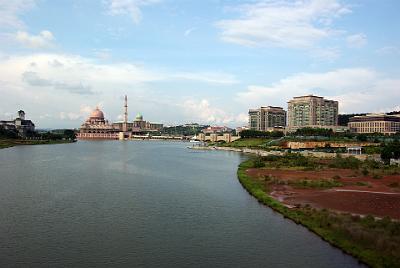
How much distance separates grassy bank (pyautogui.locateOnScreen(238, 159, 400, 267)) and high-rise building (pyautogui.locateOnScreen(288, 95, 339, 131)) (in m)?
148

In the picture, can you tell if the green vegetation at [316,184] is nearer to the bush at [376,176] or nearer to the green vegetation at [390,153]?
the bush at [376,176]

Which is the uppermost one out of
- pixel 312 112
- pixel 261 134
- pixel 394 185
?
pixel 312 112

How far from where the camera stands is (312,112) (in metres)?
173

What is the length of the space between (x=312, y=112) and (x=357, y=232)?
512 ft

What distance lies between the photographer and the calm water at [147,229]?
68.2 ft

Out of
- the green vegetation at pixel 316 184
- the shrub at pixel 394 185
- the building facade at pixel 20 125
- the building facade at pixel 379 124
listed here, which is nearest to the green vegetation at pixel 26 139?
the building facade at pixel 20 125

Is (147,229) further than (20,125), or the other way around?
(20,125)

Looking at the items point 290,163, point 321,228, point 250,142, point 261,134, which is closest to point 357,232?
point 321,228

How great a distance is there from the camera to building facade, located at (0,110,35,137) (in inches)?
5994

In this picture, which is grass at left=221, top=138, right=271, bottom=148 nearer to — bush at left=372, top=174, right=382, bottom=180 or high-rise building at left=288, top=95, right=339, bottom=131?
high-rise building at left=288, top=95, right=339, bottom=131

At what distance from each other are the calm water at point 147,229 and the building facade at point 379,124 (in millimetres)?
126663

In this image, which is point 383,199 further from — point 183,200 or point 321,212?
point 183,200

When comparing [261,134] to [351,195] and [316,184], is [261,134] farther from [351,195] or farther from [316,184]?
[351,195]

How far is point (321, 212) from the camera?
28.9m
